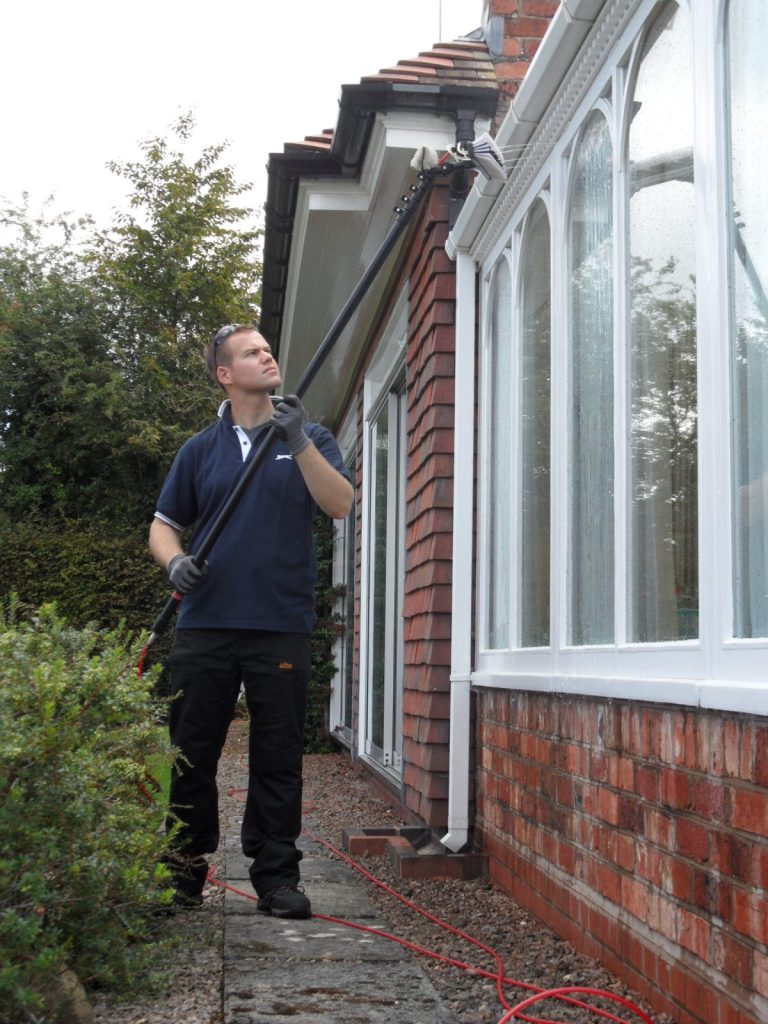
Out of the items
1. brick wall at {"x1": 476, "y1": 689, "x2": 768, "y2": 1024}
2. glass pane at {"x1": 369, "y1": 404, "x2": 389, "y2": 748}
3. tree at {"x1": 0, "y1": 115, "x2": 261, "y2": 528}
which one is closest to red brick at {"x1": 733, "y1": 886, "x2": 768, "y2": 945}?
brick wall at {"x1": 476, "y1": 689, "x2": 768, "y2": 1024}

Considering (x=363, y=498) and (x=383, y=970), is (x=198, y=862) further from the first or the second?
(x=363, y=498)

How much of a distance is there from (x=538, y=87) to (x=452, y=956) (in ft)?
8.33

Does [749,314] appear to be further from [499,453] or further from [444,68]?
[444,68]

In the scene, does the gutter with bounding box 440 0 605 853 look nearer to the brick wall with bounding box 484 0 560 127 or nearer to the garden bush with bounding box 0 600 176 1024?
the brick wall with bounding box 484 0 560 127

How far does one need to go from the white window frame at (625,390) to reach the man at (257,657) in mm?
755

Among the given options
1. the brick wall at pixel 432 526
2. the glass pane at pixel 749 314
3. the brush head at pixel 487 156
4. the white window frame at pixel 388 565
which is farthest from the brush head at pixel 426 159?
the glass pane at pixel 749 314

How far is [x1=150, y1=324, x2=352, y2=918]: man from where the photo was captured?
363 centimetres

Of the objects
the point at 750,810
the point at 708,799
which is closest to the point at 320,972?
the point at 708,799

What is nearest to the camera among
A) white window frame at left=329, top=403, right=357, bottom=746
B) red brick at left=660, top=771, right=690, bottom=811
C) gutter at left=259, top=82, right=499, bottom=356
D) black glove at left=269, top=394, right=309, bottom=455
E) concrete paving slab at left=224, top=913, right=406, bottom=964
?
red brick at left=660, top=771, right=690, bottom=811

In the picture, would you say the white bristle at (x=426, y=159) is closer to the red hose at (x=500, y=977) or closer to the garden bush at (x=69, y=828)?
the garden bush at (x=69, y=828)

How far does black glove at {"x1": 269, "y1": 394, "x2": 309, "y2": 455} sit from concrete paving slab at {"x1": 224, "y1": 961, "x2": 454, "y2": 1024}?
1431mm

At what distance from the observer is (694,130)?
249 centimetres

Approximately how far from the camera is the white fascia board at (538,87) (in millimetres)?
3158

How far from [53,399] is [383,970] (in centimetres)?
2063
